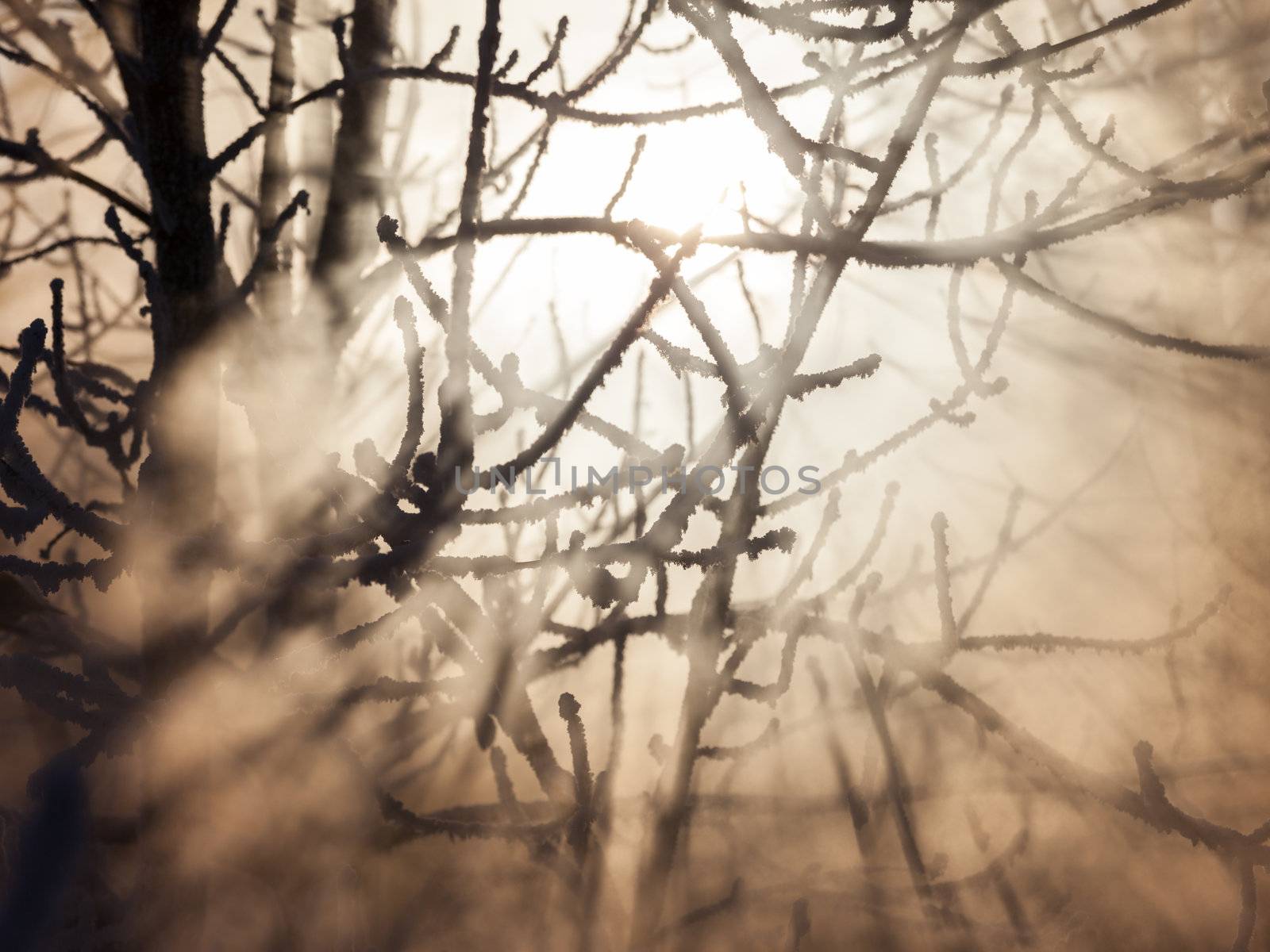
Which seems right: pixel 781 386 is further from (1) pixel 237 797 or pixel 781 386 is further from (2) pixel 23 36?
(2) pixel 23 36

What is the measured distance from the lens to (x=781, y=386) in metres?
0.94

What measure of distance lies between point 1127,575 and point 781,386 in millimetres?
2600

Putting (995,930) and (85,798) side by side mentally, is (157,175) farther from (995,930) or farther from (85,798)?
(995,930)

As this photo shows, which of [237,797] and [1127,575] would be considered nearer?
[237,797]

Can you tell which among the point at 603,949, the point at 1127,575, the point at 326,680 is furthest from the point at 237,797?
the point at 1127,575

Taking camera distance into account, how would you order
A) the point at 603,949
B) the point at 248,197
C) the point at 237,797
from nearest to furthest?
the point at 603,949 → the point at 237,797 → the point at 248,197

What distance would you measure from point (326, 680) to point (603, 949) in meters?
1.15

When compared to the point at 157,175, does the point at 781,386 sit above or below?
below

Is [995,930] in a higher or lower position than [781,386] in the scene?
lower

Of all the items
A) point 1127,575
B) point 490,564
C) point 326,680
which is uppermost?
point 490,564

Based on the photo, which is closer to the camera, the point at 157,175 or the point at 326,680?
the point at 157,175

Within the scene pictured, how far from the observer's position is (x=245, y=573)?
0.84 m

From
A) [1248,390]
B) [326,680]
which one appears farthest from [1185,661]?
[326,680]

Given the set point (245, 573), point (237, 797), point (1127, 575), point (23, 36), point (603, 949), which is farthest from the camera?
point (1127, 575)
